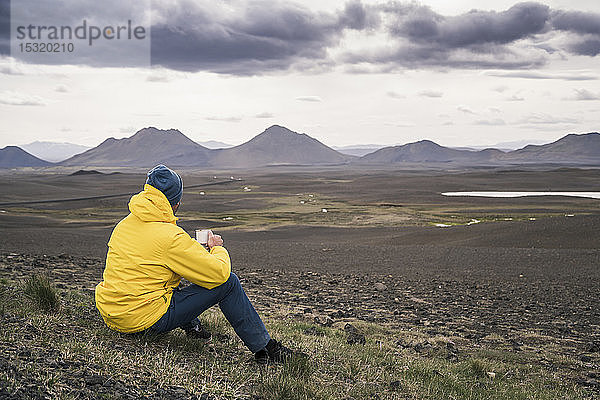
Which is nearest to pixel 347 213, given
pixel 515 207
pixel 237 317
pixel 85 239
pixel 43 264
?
pixel 515 207

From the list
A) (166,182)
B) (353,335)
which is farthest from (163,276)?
(353,335)

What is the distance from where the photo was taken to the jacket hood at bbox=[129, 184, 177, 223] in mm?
4902

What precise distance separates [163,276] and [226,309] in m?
0.70

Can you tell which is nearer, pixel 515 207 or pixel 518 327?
pixel 518 327

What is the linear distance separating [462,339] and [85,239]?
18448mm

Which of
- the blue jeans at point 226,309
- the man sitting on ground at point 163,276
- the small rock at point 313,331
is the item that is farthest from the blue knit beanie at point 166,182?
the small rock at point 313,331

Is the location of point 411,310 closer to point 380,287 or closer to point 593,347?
point 380,287

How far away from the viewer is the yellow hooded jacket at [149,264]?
4.84 metres

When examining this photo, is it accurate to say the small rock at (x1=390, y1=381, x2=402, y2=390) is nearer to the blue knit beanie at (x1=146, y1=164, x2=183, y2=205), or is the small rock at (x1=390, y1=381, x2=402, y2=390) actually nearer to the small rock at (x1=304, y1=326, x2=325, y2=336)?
the small rock at (x1=304, y1=326, x2=325, y2=336)

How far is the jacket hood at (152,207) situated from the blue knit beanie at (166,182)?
2.0 inches

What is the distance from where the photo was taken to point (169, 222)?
199 inches

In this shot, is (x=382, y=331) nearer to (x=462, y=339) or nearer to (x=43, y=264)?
(x=462, y=339)

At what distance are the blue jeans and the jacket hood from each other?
78cm

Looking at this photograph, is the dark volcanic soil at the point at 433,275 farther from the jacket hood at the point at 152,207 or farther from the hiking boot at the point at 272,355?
the jacket hood at the point at 152,207
